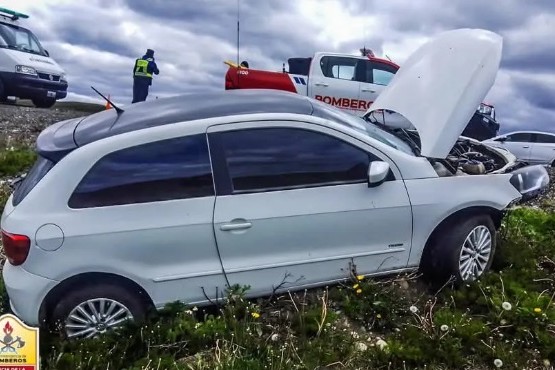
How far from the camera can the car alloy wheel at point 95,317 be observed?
142 inches

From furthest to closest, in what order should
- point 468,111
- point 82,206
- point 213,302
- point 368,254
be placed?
point 468,111
point 368,254
point 213,302
point 82,206

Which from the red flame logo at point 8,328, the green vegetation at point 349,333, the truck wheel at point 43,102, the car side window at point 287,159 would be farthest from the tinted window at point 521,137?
the red flame logo at point 8,328

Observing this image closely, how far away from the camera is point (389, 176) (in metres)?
4.25

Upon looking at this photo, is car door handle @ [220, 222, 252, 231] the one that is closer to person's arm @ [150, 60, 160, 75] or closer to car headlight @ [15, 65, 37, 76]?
person's arm @ [150, 60, 160, 75]

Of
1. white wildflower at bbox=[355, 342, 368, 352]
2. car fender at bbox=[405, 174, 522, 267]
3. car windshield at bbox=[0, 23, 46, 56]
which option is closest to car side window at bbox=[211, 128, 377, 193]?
car fender at bbox=[405, 174, 522, 267]

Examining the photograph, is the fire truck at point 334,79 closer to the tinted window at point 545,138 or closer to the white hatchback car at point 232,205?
the tinted window at point 545,138

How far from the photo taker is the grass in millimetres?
3516

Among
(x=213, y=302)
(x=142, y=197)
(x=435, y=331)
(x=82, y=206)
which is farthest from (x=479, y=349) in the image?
(x=82, y=206)

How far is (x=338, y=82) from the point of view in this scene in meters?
14.1

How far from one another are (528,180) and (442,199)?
943 millimetres

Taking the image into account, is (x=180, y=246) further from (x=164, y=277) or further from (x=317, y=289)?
(x=317, y=289)

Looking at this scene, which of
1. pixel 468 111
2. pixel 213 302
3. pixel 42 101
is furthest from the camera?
pixel 42 101

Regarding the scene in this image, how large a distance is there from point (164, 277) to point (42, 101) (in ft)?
46.1

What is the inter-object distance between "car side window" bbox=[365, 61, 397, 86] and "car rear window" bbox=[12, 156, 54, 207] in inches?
436
